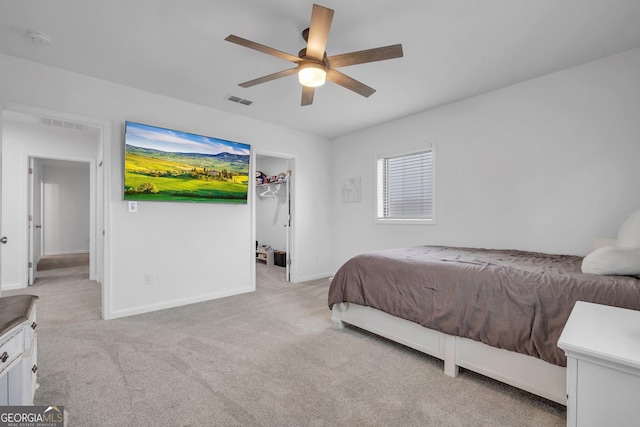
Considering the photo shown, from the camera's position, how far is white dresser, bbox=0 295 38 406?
50.0 inches

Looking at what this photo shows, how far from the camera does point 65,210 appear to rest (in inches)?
322

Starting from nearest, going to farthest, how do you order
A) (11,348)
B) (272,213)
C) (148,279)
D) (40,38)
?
(11,348) < (40,38) < (148,279) < (272,213)

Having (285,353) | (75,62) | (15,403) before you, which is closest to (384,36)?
(285,353)

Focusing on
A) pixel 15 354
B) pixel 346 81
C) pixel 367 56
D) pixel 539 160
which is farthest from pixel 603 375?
pixel 539 160

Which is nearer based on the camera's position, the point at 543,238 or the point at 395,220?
the point at 543,238

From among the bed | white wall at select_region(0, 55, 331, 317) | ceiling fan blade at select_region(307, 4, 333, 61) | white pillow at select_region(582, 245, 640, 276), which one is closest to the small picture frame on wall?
white wall at select_region(0, 55, 331, 317)

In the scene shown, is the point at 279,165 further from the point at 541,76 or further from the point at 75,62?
the point at 541,76

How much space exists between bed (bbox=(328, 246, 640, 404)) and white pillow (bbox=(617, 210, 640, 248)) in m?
0.30

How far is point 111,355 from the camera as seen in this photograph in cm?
232

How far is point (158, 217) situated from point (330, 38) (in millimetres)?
2773

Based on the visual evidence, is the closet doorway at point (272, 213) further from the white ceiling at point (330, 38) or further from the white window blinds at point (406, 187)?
the white ceiling at point (330, 38)

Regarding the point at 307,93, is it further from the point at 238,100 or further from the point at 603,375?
the point at 603,375

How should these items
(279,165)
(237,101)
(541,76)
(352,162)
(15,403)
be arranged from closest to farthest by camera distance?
(15,403) → (541,76) → (237,101) → (352,162) → (279,165)

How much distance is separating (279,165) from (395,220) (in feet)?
10.7
